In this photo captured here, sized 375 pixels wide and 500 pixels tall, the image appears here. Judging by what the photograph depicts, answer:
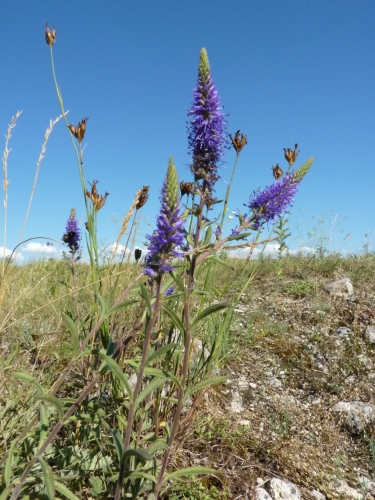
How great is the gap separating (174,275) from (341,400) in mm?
2362

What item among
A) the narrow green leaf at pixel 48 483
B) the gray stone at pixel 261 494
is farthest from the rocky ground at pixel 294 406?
the narrow green leaf at pixel 48 483

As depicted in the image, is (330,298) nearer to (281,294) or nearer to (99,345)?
(281,294)

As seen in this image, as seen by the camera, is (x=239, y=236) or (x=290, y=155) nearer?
(x=239, y=236)

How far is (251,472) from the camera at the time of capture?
2602mm

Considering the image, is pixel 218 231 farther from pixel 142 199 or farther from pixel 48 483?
pixel 48 483

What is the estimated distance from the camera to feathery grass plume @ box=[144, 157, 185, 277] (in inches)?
69.2

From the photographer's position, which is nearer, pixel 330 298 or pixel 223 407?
pixel 223 407

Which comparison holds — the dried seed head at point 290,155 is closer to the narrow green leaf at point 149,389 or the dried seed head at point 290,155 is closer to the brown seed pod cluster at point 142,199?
the brown seed pod cluster at point 142,199

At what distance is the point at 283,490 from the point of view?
2482mm

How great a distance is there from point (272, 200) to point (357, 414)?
1940 millimetres

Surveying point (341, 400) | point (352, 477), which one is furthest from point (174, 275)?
point (341, 400)

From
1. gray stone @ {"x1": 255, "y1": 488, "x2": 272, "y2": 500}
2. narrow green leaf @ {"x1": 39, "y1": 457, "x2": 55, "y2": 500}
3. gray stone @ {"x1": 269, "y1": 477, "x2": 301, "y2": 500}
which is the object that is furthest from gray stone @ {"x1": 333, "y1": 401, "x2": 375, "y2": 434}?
narrow green leaf @ {"x1": 39, "y1": 457, "x2": 55, "y2": 500}

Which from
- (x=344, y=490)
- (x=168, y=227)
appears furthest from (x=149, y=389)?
(x=344, y=490)

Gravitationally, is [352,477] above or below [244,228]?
below
